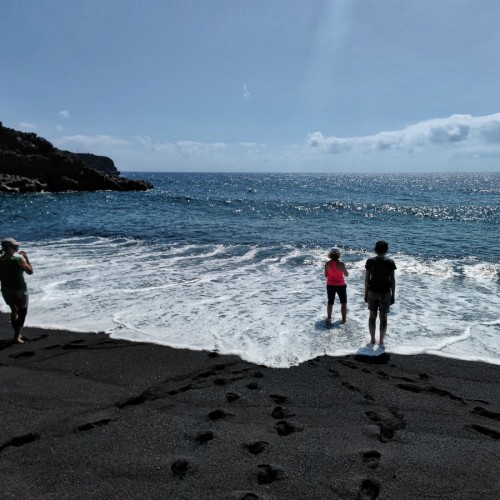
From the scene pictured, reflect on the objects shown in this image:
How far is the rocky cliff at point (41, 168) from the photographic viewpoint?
197 ft

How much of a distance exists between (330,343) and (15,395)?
18.1ft

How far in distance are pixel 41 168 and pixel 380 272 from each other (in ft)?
224

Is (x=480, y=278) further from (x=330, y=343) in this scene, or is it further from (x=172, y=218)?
(x=172, y=218)

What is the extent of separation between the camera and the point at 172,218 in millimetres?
31297

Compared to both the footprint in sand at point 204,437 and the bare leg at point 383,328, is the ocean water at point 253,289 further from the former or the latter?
the footprint in sand at point 204,437

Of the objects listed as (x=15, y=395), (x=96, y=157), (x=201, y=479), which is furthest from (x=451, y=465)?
(x=96, y=157)

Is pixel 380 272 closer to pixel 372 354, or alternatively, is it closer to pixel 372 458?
pixel 372 354

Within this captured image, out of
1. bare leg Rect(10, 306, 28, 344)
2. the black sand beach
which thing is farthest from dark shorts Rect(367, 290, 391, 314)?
bare leg Rect(10, 306, 28, 344)

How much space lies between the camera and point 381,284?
298 inches

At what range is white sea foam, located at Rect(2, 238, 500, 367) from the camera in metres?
7.75

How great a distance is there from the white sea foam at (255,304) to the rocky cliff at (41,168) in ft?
166

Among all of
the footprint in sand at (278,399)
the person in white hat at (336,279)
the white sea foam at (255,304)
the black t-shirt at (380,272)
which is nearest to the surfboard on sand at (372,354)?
the white sea foam at (255,304)

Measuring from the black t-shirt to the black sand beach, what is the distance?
1397mm

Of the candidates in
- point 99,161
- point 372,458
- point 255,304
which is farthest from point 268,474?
point 99,161
